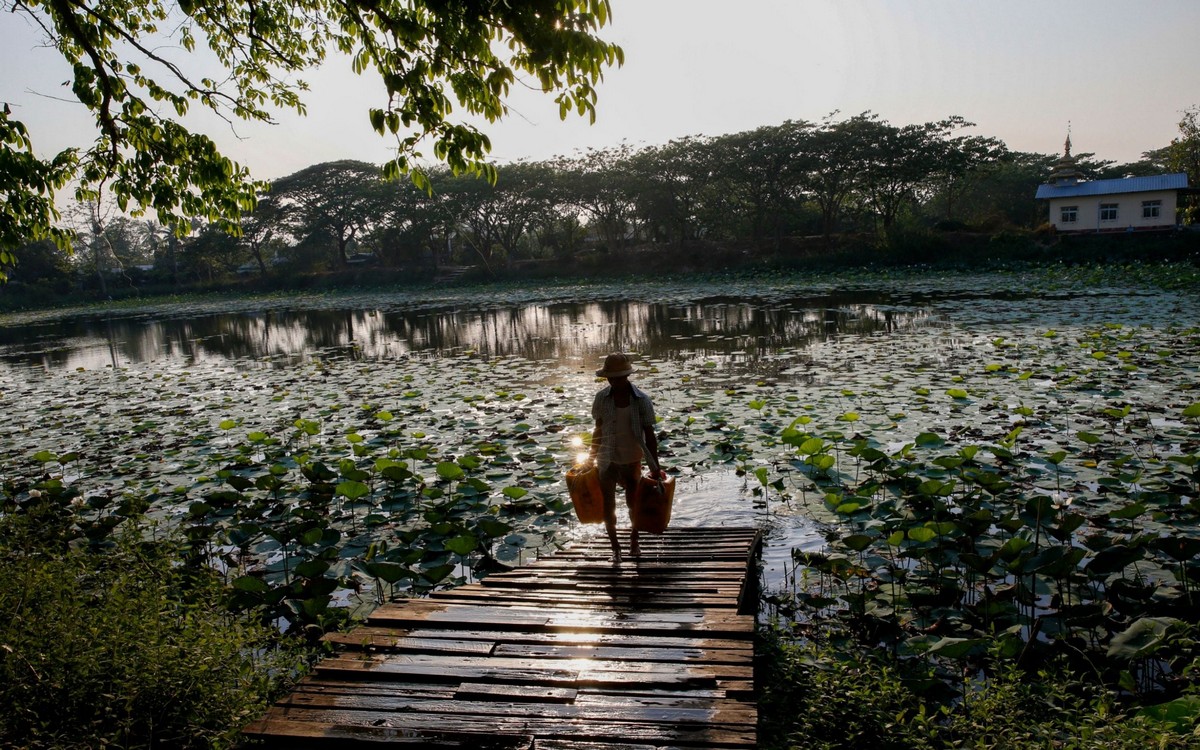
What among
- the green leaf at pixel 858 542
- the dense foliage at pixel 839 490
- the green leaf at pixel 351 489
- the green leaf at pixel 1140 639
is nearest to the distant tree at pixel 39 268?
the dense foliage at pixel 839 490

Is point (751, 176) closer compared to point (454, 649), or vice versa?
point (454, 649)

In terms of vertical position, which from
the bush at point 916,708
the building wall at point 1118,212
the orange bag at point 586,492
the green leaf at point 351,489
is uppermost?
the building wall at point 1118,212

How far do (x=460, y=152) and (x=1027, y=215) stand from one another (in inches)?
1942

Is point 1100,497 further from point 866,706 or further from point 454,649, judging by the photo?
point 454,649

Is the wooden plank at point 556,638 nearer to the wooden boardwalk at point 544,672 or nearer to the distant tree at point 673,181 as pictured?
the wooden boardwalk at point 544,672

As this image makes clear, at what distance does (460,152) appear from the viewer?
551cm

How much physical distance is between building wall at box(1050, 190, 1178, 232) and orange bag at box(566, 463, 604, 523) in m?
36.9

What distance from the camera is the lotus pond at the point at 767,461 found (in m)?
4.17

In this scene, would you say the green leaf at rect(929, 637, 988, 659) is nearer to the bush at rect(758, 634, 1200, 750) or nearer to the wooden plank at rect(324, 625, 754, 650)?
the bush at rect(758, 634, 1200, 750)

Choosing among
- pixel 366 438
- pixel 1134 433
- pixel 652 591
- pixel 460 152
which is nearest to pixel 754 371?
→ pixel 1134 433

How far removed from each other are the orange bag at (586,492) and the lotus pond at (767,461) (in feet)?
2.68

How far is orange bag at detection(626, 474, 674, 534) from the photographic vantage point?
4559mm

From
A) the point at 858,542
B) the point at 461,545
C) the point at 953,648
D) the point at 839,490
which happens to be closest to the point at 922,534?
the point at 858,542

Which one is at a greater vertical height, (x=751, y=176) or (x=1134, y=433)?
(x=751, y=176)
